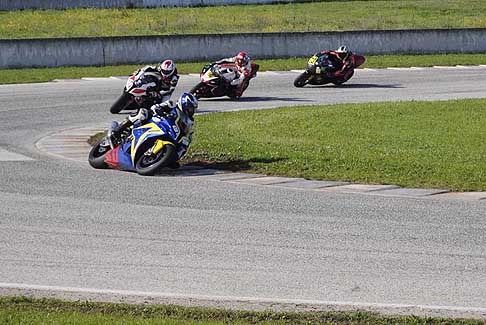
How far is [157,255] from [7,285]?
5.24 feet

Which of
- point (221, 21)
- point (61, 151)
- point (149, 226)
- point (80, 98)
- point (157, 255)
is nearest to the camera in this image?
point (157, 255)

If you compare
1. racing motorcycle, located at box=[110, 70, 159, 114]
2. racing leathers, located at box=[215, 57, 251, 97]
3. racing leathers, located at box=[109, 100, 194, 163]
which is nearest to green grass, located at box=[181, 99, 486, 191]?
racing leathers, located at box=[109, 100, 194, 163]

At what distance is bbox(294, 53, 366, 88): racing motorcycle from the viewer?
29078 millimetres

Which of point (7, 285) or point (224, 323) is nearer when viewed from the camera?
point (224, 323)

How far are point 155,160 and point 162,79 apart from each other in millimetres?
6911

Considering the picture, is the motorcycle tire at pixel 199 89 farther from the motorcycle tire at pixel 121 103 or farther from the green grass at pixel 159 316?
the green grass at pixel 159 316

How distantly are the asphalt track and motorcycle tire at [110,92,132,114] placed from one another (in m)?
6.40

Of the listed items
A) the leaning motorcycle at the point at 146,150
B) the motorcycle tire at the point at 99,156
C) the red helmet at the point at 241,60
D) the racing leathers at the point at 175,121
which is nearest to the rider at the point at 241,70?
the red helmet at the point at 241,60

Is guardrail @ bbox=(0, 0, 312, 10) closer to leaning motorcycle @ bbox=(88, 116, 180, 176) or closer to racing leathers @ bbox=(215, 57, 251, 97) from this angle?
racing leathers @ bbox=(215, 57, 251, 97)

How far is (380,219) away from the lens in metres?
12.0

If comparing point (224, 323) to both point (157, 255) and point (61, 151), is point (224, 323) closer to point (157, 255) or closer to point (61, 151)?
point (157, 255)

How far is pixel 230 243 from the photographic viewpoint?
1090cm

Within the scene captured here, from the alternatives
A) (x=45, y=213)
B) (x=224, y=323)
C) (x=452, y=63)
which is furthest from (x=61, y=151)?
(x=452, y=63)

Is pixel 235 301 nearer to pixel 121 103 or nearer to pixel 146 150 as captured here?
pixel 146 150
